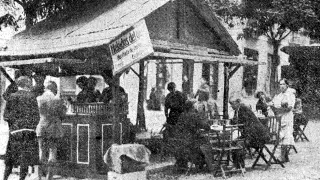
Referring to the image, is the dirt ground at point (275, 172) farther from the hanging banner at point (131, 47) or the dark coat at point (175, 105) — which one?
the hanging banner at point (131, 47)

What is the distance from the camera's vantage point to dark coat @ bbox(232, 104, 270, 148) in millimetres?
9031

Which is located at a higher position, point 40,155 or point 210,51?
point 210,51

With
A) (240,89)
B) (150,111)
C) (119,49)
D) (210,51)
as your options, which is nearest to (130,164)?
(119,49)

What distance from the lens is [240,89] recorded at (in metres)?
26.2

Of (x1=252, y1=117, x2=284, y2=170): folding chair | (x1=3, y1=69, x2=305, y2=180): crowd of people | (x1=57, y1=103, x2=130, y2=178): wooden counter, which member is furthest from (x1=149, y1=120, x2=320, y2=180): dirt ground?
(x1=57, y1=103, x2=130, y2=178): wooden counter

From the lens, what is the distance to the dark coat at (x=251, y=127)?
9031 mm

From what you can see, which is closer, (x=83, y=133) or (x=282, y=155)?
(x=83, y=133)

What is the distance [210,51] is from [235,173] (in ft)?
9.51

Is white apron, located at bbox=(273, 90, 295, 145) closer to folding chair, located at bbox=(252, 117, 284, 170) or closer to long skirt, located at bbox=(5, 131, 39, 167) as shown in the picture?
folding chair, located at bbox=(252, 117, 284, 170)

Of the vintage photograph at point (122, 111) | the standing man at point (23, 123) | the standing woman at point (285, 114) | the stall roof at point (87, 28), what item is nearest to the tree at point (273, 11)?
the vintage photograph at point (122, 111)

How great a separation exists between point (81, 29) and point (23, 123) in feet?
7.21

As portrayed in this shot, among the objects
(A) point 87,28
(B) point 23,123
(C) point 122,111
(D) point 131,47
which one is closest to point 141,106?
(C) point 122,111

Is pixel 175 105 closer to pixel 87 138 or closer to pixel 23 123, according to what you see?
pixel 87 138

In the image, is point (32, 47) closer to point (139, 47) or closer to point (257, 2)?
point (139, 47)
